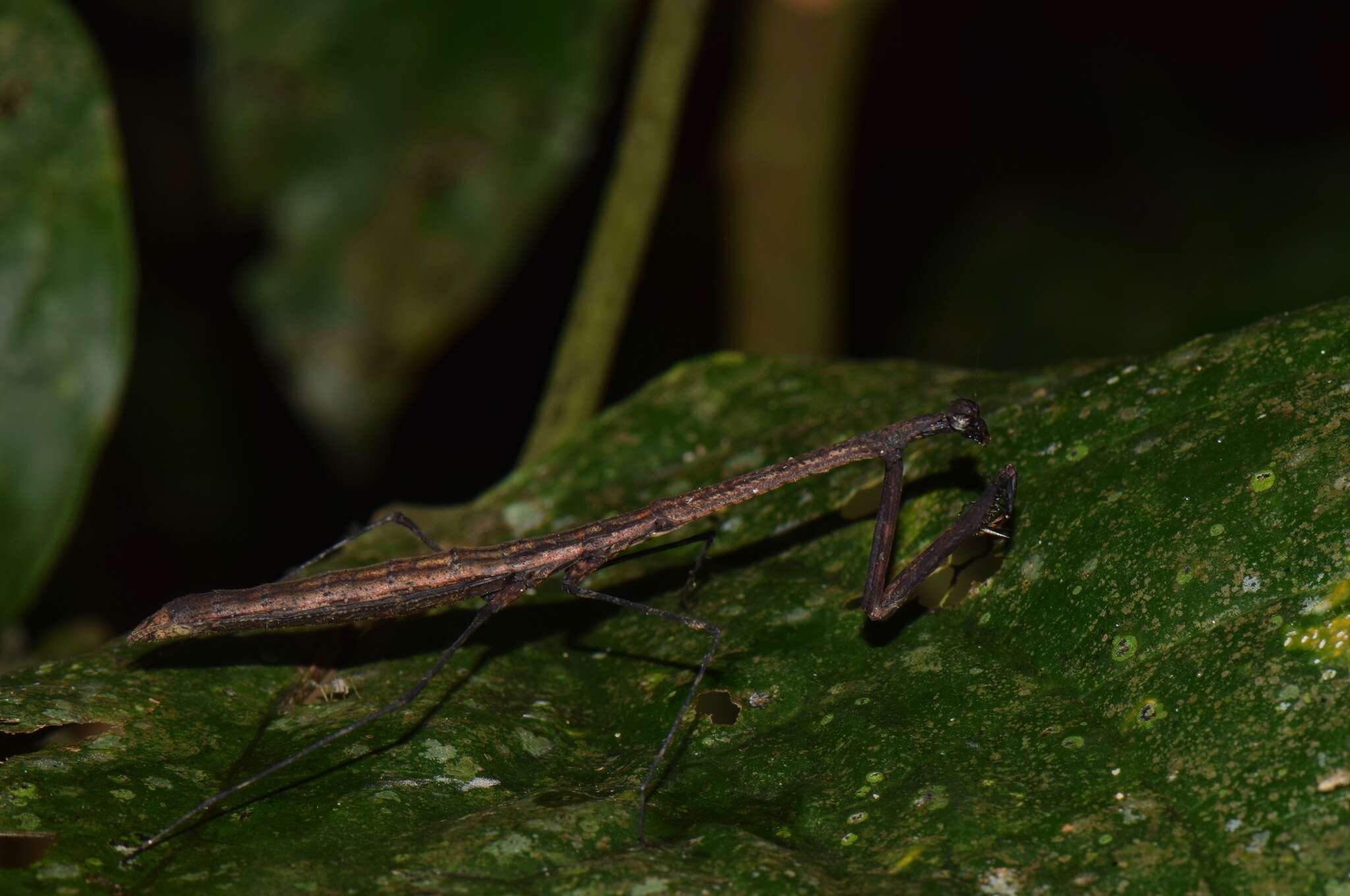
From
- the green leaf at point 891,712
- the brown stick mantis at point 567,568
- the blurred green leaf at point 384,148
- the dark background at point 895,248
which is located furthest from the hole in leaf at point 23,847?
the dark background at point 895,248

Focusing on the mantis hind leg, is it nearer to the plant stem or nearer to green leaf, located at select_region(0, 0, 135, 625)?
the plant stem

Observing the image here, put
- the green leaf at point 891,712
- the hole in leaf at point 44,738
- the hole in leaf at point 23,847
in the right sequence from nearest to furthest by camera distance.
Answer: the green leaf at point 891,712
the hole in leaf at point 23,847
the hole in leaf at point 44,738

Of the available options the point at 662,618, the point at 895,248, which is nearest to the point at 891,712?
the point at 662,618

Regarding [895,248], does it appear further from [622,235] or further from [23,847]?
[23,847]

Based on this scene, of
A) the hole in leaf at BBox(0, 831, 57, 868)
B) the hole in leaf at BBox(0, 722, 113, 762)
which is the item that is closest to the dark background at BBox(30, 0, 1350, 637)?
the hole in leaf at BBox(0, 722, 113, 762)

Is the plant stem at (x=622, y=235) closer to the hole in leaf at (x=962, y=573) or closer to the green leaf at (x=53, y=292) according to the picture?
the green leaf at (x=53, y=292)

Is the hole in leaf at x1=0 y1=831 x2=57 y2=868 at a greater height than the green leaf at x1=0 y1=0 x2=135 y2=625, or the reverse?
the green leaf at x1=0 y1=0 x2=135 y2=625
